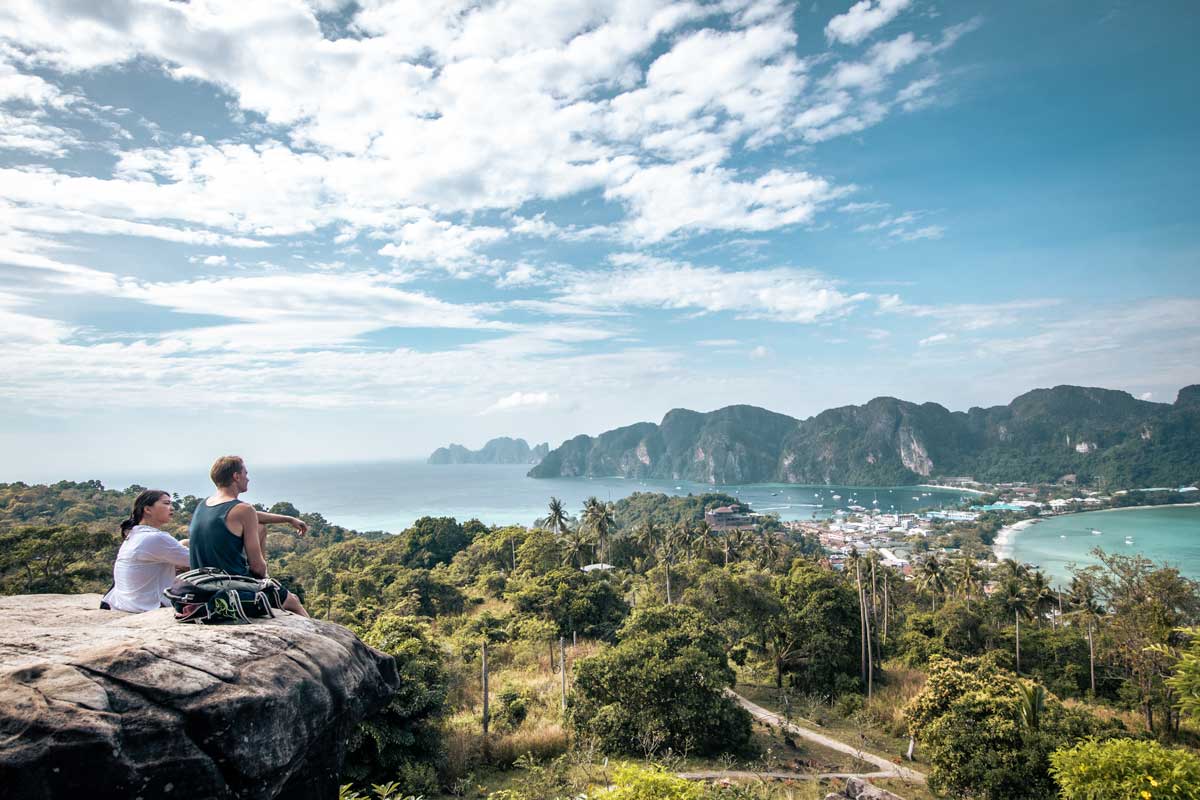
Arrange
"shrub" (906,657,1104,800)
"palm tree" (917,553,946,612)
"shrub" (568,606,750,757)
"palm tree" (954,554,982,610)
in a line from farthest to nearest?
1. "palm tree" (917,553,946,612)
2. "palm tree" (954,554,982,610)
3. "shrub" (568,606,750,757)
4. "shrub" (906,657,1104,800)

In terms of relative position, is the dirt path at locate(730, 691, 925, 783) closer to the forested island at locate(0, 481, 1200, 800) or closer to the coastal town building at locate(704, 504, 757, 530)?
the forested island at locate(0, 481, 1200, 800)

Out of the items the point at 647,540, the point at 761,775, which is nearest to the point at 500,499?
the point at 647,540

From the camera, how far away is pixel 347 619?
20812 mm

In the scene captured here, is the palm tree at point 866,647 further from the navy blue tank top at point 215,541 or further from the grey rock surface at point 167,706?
the navy blue tank top at point 215,541

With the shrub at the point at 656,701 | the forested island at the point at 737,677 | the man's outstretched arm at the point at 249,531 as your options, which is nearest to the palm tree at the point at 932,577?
the forested island at the point at 737,677

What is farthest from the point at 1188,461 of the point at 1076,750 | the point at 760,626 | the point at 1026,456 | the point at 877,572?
the point at 1076,750

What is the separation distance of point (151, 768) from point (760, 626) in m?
25.3

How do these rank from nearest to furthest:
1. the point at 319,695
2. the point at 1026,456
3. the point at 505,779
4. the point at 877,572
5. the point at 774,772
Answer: the point at 319,695 → the point at 505,779 → the point at 774,772 → the point at 877,572 → the point at 1026,456

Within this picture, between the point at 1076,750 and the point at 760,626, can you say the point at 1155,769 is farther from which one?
the point at 760,626

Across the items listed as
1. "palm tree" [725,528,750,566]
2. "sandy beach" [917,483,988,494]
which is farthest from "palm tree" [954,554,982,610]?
"sandy beach" [917,483,988,494]

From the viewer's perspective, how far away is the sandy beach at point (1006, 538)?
242ft

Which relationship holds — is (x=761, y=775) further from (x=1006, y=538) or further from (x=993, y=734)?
(x=1006, y=538)

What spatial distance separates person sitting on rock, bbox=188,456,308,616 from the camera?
3865mm

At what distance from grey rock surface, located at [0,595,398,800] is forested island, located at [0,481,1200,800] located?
187 centimetres
